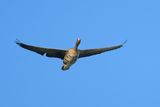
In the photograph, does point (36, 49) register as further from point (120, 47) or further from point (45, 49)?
point (120, 47)

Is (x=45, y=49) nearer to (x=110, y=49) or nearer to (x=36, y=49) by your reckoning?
(x=36, y=49)

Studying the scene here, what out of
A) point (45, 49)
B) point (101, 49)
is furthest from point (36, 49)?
point (101, 49)

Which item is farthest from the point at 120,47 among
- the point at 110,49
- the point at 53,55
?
the point at 53,55

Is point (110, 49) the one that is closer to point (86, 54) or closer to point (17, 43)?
point (86, 54)

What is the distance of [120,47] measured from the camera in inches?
4574

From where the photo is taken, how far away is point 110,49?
377ft

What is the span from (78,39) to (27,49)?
6085mm

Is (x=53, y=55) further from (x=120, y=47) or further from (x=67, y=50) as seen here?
(x=120, y=47)

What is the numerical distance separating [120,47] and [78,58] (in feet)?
20.8

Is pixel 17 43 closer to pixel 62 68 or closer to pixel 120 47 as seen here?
pixel 62 68

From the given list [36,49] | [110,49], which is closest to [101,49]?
[110,49]

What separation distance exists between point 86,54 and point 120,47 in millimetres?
5096

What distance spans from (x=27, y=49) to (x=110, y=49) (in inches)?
415

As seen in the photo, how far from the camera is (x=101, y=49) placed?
4503 inches
